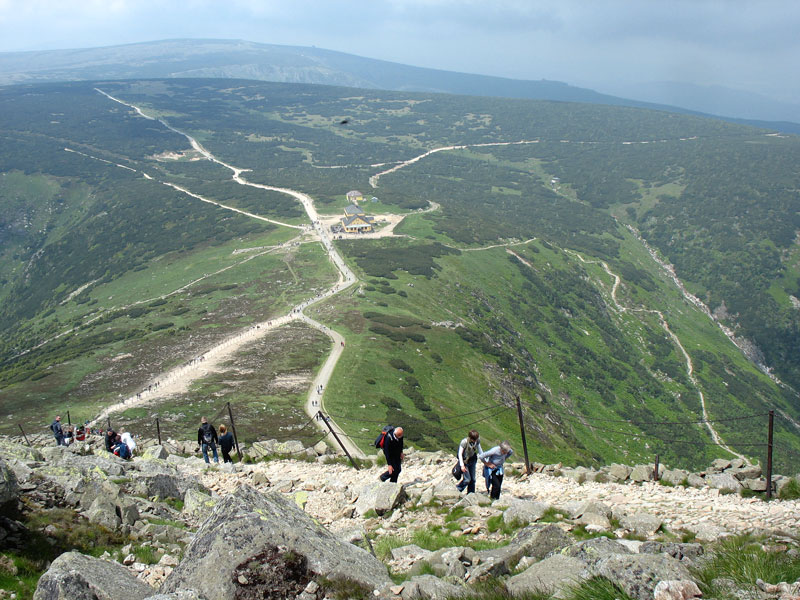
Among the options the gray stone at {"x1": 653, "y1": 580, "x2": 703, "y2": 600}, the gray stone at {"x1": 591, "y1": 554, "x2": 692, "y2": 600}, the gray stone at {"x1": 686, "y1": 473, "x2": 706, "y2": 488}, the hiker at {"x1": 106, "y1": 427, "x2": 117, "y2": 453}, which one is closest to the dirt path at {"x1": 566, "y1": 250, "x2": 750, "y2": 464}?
the gray stone at {"x1": 686, "y1": 473, "x2": 706, "y2": 488}

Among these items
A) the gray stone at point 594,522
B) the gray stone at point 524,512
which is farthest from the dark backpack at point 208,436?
the gray stone at point 594,522

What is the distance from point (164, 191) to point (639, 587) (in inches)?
6267

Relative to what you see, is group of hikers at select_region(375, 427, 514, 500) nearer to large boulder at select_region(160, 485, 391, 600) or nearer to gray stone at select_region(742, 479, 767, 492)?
large boulder at select_region(160, 485, 391, 600)

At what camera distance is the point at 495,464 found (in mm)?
14602

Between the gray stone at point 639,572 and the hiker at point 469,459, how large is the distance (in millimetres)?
7895

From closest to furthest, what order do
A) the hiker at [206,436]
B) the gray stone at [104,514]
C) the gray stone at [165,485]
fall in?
the gray stone at [104,514], the gray stone at [165,485], the hiker at [206,436]

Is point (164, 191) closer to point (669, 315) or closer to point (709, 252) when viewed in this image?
point (669, 315)

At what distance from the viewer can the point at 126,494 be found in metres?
14.8

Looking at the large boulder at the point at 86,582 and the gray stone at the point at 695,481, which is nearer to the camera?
the large boulder at the point at 86,582

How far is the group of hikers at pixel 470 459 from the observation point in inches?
575

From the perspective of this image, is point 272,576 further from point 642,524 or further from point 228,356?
point 228,356

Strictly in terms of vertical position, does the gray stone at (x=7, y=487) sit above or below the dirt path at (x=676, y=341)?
above

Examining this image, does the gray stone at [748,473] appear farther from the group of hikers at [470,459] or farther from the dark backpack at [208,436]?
the dark backpack at [208,436]

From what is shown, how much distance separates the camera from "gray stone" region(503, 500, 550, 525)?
12.4 meters
